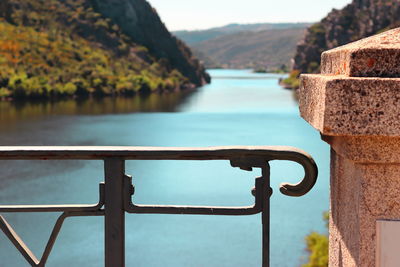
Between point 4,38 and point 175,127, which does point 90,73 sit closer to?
point 4,38

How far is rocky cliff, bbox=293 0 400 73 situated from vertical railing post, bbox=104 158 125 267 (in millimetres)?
100391

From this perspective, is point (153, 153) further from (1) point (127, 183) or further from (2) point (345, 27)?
(2) point (345, 27)

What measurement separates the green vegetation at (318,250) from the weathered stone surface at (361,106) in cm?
1736

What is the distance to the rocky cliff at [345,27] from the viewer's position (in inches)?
4109

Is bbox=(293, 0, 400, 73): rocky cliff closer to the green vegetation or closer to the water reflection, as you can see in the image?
the water reflection

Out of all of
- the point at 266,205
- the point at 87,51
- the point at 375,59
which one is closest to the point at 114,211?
the point at 266,205

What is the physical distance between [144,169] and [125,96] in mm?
67657

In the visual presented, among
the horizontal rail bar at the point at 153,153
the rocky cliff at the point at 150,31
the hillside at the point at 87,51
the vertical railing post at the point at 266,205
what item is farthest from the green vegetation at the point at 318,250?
the rocky cliff at the point at 150,31

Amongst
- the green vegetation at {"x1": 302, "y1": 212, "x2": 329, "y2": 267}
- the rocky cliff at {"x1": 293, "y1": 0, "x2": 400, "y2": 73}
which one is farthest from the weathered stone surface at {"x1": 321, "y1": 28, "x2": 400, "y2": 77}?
the rocky cliff at {"x1": 293, "y1": 0, "x2": 400, "y2": 73}

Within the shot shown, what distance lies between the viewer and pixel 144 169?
37938 mm

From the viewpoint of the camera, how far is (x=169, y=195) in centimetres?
2997

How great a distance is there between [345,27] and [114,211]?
12010 cm

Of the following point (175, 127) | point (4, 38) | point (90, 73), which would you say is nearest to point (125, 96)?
point (90, 73)

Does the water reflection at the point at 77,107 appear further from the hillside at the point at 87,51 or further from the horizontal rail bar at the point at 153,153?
the horizontal rail bar at the point at 153,153
